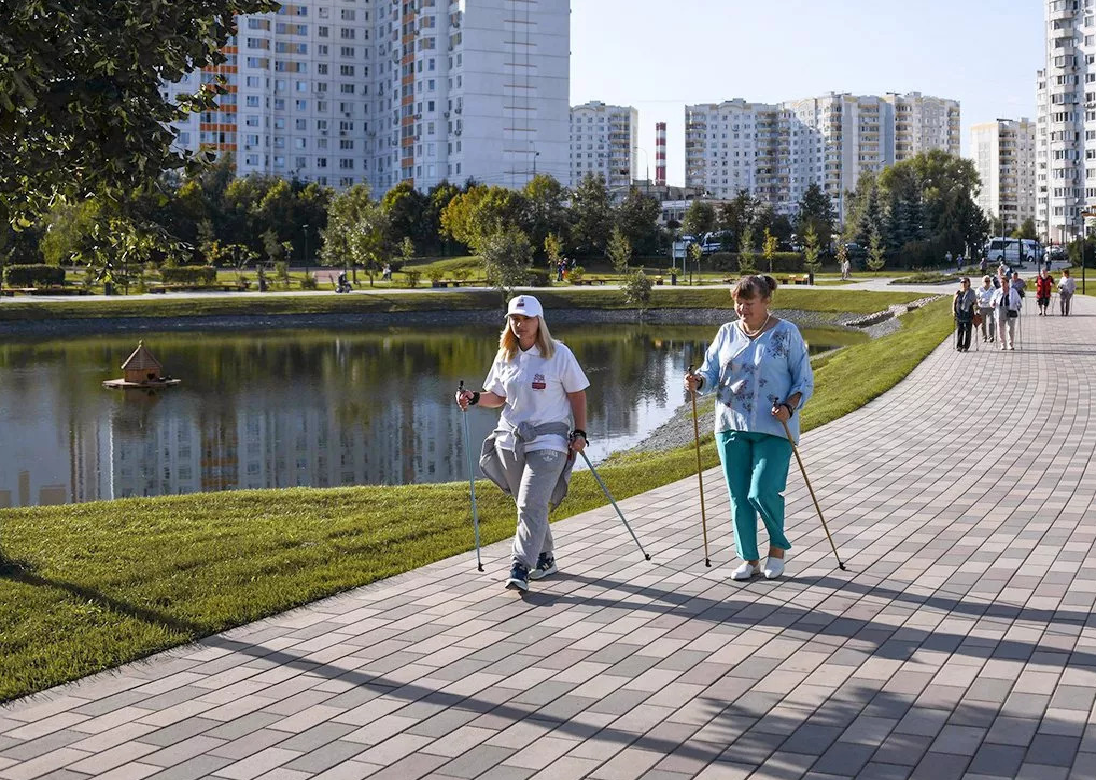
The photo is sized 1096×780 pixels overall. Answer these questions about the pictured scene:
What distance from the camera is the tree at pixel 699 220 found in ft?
325

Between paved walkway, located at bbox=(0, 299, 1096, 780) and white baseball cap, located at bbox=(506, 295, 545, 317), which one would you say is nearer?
paved walkway, located at bbox=(0, 299, 1096, 780)

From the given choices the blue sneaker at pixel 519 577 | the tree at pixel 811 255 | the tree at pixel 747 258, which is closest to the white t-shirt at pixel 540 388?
the blue sneaker at pixel 519 577

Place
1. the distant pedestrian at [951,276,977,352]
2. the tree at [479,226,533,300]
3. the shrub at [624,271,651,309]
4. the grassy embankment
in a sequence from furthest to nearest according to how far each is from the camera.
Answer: the tree at [479,226,533,300]
the shrub at [624,271,651,309]
the distant pedestrian at [951,276,977,352]
the grassy embankment

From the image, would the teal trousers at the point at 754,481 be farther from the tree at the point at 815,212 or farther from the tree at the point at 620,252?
the tree at the point at 815,212

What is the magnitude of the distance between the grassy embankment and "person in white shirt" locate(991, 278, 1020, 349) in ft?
53.6

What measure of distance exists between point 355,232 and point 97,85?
7257 cm

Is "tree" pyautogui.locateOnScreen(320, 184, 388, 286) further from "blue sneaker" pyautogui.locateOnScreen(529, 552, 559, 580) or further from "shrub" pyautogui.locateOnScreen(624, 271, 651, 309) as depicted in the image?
"blue sneaker" pyautogui.locateOnScreen(529, 552, 559, 580)

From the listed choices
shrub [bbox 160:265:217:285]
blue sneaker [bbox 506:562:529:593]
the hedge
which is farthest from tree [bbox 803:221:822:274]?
blue sneaker [bbox 506:562:529:593]

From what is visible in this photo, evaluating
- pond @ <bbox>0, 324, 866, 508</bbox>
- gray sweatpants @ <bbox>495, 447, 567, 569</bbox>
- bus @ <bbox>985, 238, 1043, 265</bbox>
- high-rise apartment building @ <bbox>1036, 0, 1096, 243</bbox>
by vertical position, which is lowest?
pond @ <bbox>0, 324, 866, 508</bbox>

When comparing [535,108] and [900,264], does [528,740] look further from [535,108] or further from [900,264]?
[535,108]

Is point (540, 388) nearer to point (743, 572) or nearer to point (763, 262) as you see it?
point (743, 572)

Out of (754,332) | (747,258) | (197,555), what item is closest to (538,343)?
(754,332)

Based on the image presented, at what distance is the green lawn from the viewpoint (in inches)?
2315

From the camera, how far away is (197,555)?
31.0 ft
